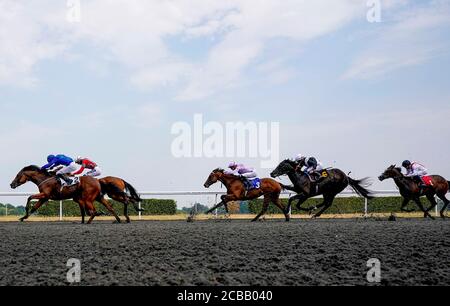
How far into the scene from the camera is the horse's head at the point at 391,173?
14.4 metres

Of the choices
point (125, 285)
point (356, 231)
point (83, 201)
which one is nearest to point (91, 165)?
point (83, 201)

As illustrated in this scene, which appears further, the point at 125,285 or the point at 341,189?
the point at 341,189

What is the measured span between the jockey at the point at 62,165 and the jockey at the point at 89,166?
0.18 meters

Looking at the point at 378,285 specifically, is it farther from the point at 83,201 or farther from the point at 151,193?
the point at 151,193

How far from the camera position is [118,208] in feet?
59.4

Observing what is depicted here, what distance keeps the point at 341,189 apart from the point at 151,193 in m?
5.27

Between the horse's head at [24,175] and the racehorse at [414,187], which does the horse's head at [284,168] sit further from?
the horse's head at [24,175]

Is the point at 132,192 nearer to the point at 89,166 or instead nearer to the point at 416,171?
the point at 89,166

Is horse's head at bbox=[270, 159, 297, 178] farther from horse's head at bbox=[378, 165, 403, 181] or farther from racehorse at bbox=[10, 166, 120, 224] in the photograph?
racehorse at bbox=[10, 166, 120, 224]

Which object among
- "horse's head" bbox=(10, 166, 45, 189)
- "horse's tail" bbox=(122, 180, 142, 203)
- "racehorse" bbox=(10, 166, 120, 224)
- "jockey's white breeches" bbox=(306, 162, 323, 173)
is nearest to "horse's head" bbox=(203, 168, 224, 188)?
"horse's tail" bbox=(122, 180, 142, 203)

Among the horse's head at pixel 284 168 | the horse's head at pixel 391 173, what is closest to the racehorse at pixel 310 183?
the horse's head at pixel 284 168

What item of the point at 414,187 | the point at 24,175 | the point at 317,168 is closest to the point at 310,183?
the point at 317,168

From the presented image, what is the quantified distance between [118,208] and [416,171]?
898 centimetres
